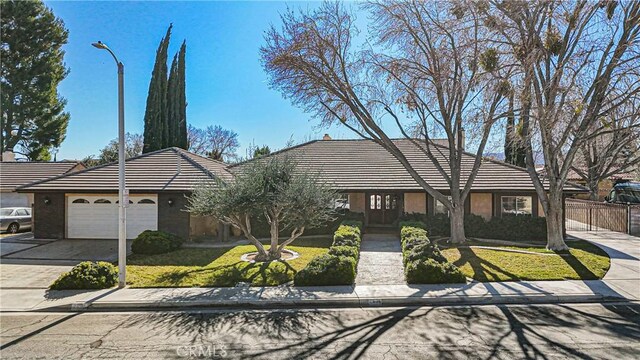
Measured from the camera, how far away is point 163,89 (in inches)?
1335

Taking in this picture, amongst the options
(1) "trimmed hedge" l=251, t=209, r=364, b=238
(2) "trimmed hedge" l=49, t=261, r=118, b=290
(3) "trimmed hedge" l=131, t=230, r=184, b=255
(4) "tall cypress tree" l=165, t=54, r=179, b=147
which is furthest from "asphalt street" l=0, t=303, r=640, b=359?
(4) "tall cypress tree" l=165, t=54, r=179, b=147

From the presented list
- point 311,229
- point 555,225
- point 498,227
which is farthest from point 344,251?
point 498,227

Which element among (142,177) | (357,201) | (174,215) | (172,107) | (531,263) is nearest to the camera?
(531,263)

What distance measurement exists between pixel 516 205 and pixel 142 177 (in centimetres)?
1974

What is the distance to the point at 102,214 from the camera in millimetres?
17734

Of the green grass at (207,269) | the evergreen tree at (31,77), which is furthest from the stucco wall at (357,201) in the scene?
the evergreen tree at (31,77)

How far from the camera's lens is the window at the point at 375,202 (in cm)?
2100

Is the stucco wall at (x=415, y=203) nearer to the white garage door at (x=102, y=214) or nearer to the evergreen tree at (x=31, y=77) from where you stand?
the white garage door at (x=102, y=214)

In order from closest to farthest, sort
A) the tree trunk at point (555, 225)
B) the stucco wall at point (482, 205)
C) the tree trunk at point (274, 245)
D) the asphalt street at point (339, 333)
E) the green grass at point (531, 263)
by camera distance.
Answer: the asphalt street at point (339, 333) → the green grass at point (531, 263) → the tree trunk at point (274, 245) → the tree trunk at point (555, 225) → the stucco wall at point (482, 205)

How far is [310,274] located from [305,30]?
1016 cm

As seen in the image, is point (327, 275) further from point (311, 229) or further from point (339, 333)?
point (311, 229)

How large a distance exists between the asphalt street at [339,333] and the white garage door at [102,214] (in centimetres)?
966

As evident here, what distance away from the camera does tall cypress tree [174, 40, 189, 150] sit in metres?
34.5

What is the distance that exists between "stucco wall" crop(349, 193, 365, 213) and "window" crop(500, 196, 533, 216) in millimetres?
7454
